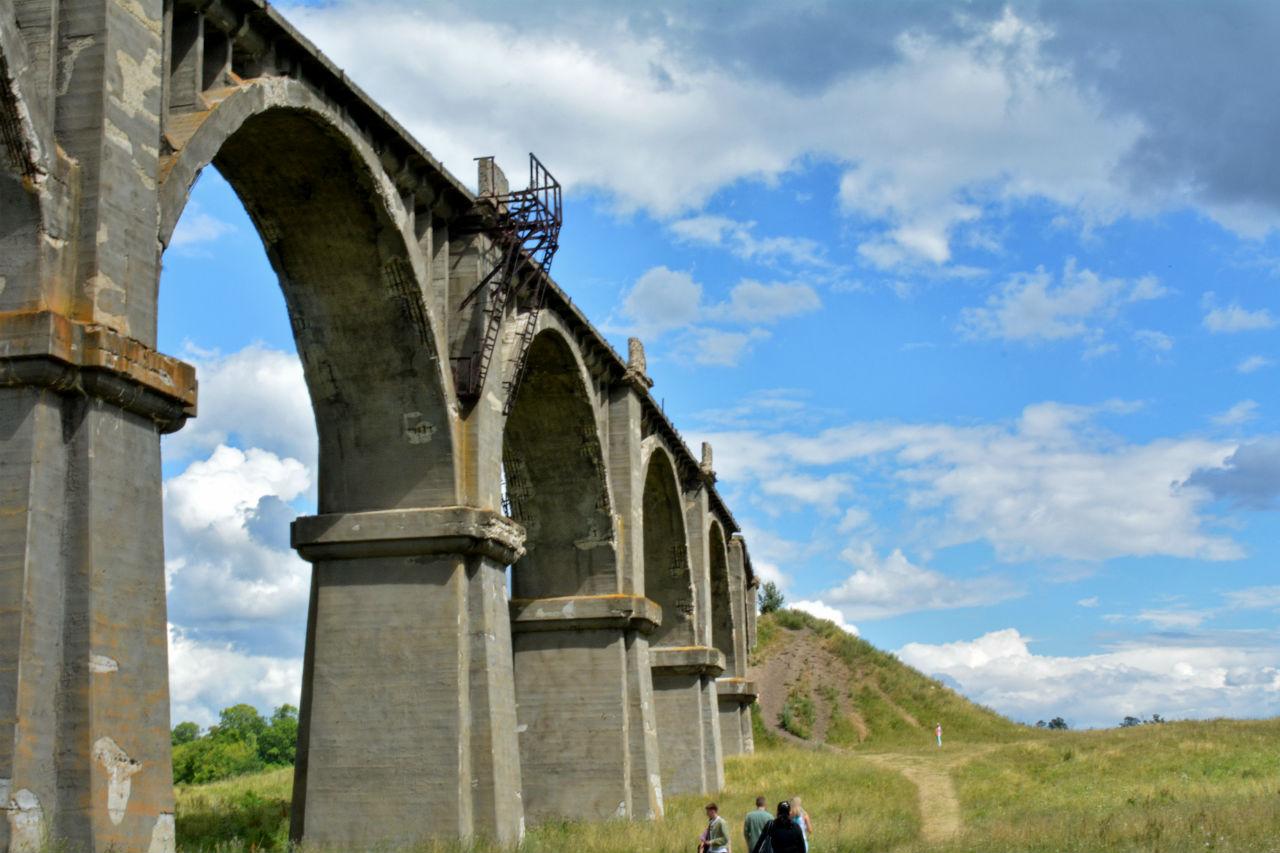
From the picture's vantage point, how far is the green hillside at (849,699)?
5466 centimetres

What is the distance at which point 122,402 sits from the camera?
9500 mm

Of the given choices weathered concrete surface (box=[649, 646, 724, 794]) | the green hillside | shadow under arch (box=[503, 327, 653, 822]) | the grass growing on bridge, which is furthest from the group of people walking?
the green hillside

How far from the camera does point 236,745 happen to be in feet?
261

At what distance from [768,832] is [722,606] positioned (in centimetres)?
3283

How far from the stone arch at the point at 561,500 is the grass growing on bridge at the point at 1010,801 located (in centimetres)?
420

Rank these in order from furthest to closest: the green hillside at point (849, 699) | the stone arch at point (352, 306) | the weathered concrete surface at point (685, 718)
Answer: the green hillside at point (849, 699) < the weathered concrete surface at point (685, 718) < the stone arch at point (352, 306)

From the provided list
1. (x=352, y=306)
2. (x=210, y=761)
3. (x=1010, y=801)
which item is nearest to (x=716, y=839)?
(x=352, y=306)

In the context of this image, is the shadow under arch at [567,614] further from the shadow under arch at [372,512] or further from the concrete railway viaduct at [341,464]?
the shadow under arch at [372,512]

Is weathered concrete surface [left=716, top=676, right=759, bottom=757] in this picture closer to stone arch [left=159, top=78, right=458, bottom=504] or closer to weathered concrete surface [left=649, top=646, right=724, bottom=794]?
weathered concrete surface [left=649, top=646, right=724, bottom=794]

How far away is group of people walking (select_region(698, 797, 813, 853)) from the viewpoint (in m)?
12.0

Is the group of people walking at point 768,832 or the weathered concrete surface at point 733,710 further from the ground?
the weathered concrete surface at point 733,710

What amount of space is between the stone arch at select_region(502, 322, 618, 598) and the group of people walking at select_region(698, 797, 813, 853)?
841 centimetres

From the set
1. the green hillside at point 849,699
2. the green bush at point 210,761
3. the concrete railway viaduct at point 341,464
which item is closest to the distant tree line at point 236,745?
the green bush at point 210,761

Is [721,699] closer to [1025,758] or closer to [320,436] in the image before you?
[1025,758]
